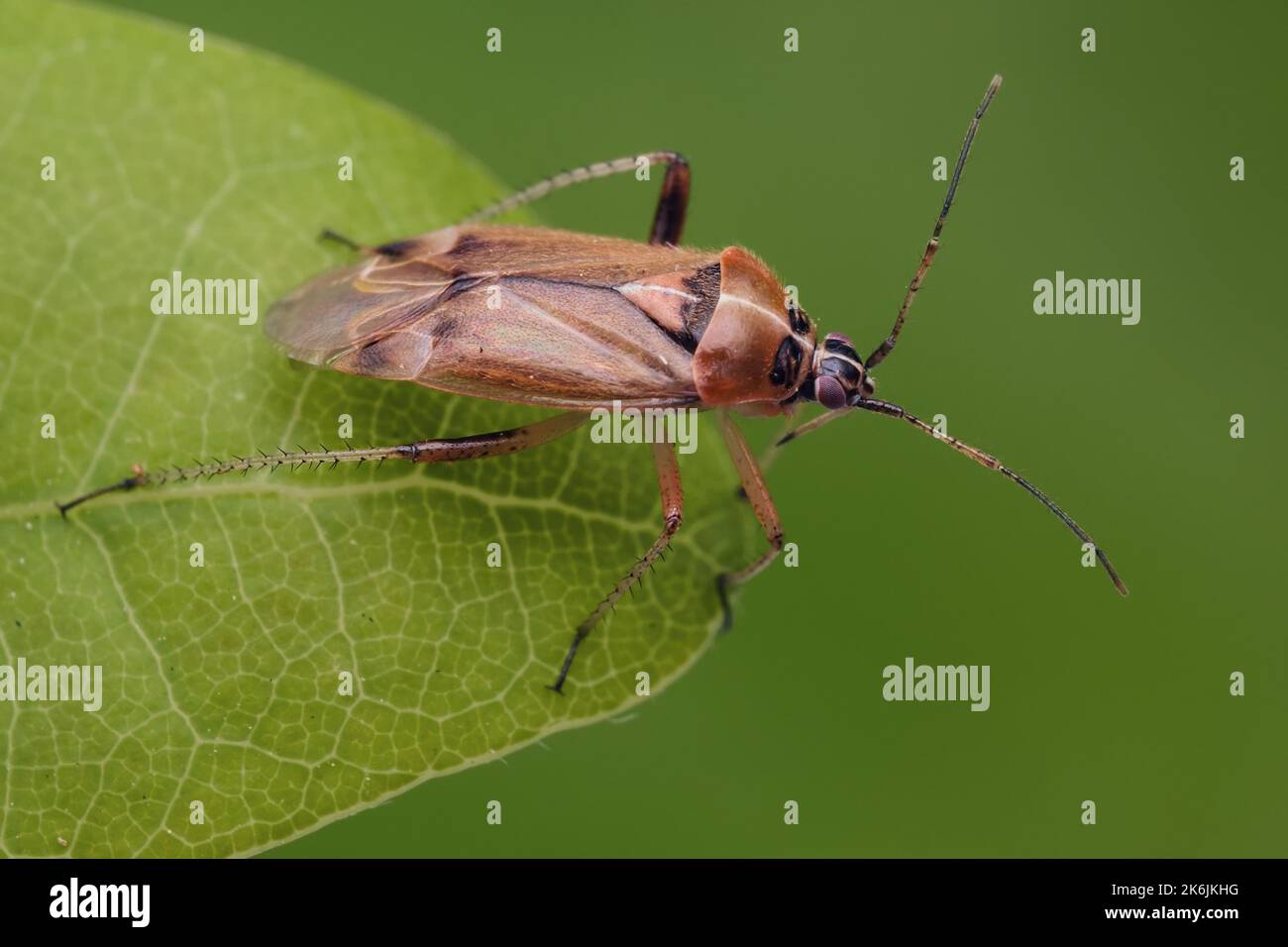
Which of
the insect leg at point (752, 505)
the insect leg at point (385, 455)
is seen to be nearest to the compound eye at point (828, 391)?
the insect leg at point (752, 505)

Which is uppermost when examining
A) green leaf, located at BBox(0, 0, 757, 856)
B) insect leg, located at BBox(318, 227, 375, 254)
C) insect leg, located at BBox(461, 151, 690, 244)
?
insect leg, located at BBox(461, 151, 690, 244)

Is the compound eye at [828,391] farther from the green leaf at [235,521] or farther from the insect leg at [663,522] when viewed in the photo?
the green leaf at [235,521]

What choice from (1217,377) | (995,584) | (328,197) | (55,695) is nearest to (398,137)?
(328,197)

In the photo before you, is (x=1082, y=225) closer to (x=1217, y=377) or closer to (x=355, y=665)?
(x=1217, y=377)

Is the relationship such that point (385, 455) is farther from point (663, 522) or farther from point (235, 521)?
point (663, 522)

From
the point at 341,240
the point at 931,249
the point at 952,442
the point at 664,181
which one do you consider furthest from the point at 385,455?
the point at 931,249

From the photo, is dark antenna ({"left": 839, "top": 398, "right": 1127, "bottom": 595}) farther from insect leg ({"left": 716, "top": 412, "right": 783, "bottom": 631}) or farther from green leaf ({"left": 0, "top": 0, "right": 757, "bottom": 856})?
green leaf ({"left": 0, "top": 0, "right": 757, "bottom": 856})

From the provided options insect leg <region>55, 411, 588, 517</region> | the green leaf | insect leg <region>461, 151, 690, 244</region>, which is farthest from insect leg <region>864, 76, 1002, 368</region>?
insect leg <region>55, 411, 588, 517</region>

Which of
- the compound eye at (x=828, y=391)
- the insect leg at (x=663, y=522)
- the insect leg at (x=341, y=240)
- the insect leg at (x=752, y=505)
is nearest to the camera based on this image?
the insect leg at (x=663, y=522)
